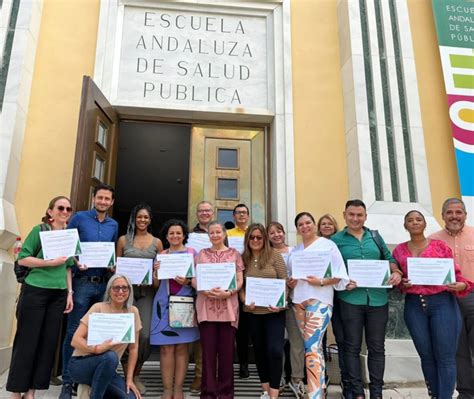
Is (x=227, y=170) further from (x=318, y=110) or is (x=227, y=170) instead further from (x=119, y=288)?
(x=119, y=288)

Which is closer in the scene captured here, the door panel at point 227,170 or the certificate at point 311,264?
the certificate at point 311,264

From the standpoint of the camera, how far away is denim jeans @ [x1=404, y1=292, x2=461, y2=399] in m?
3.58

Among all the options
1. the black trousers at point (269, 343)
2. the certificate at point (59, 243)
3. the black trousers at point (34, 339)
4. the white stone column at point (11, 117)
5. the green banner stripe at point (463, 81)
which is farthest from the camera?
the green banner stripe at point (463, 81)

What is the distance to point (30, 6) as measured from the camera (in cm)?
600

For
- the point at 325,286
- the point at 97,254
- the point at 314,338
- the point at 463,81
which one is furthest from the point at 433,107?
the point at 97,254

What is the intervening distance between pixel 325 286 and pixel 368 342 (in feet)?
2.17

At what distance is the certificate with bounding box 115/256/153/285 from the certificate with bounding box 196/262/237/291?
563 millimetres

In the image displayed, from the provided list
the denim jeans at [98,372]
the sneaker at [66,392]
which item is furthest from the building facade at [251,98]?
the denim jeans at [98,372]

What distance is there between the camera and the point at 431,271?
370 centimetres

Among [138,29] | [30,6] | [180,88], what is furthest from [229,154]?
[30,6]

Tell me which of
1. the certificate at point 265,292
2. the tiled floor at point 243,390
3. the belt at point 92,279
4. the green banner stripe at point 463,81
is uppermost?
the green banner stripe at point 463,81

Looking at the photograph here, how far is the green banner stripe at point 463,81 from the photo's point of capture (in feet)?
21.1

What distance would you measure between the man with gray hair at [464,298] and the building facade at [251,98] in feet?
4.88

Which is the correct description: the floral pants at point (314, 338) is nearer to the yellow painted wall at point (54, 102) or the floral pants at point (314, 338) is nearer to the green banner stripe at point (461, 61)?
the yellow painted wall at point (54, 102)
